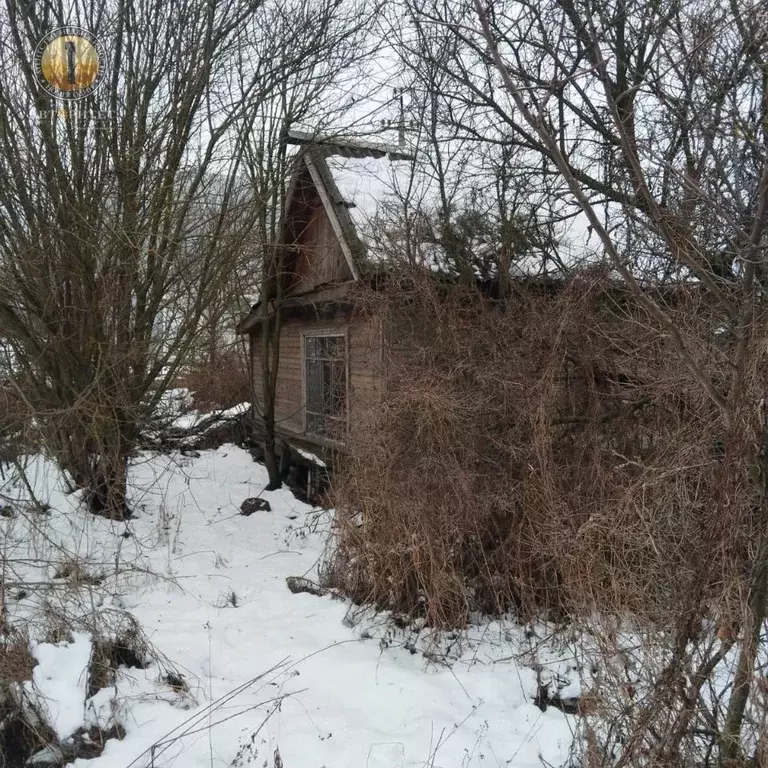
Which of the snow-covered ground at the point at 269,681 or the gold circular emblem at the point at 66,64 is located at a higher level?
the gold circular emblem at the point at 66,64

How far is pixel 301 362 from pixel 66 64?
5.41 meters

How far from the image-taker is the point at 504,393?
5168 mm

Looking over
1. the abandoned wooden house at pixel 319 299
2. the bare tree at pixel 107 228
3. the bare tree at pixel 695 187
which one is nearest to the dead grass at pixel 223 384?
the abandoned wooden house at pixel 319 299

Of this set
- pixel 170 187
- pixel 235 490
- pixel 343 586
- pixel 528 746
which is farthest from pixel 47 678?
pixel 235 490

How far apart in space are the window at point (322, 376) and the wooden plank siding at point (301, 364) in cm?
13

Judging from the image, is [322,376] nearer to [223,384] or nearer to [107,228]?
[107,228]

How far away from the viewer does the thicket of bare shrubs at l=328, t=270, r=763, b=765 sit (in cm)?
360

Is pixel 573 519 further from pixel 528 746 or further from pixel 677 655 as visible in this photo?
pixel 677 655

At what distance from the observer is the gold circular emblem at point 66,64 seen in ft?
22.1

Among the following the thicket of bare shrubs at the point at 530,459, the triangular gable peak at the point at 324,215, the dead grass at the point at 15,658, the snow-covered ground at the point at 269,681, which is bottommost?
the snow-covered ground at the point at 269,681

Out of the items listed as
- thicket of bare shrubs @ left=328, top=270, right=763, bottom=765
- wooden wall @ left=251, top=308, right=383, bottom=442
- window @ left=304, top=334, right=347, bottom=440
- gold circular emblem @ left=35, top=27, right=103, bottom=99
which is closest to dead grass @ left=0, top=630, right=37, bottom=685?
thicket of bare shrubs @ left=328, top=270, right=763, bottom=765

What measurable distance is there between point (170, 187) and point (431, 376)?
12.7 feet

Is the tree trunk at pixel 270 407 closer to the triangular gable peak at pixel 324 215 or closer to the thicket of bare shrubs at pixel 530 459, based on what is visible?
the triangular gable peak at pixel 324 215

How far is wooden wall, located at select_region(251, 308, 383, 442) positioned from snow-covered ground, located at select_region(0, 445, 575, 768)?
2340 millimetres
